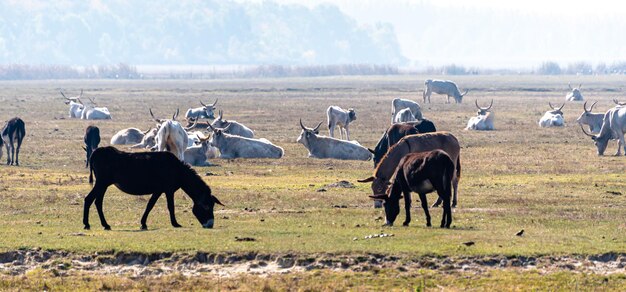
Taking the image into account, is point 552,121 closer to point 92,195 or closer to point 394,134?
point 394,134

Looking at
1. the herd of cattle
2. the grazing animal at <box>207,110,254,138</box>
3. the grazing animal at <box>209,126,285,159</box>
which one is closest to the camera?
the herd of cattle

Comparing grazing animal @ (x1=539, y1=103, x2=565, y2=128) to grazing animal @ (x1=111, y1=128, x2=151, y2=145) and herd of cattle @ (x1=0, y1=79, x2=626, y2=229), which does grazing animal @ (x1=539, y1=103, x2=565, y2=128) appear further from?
grazing animal @ (x1=111, y1=128, x2=151, y2=145)

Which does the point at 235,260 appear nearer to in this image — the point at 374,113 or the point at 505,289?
the point at 505,289

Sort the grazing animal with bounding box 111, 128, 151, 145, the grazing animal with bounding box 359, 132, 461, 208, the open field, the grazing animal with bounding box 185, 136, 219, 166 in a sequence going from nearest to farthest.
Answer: the open field
the grazing animal with bounding box 359, 132, 461, 208
the grazing animal with bounding box 185, 136, 219, 166
the grazing animal with bounding box 111, 128, 151, 145

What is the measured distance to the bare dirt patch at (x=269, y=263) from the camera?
14945 millimetres

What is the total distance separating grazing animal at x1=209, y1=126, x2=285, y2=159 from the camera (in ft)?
107

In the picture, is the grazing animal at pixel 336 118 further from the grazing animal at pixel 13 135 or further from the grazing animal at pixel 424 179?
the grazing animal at pixel 424 179

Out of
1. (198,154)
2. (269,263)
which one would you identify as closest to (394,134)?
(198,154)

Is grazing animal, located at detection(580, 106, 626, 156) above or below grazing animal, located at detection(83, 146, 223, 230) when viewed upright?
below

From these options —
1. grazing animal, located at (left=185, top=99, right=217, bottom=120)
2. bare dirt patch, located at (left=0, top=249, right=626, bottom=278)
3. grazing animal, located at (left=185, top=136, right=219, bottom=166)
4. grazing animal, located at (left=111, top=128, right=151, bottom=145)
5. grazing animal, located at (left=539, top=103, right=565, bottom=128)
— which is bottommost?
grazing animal, located at (left=185, top=99, right=217, bottom=120)

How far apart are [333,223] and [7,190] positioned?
28.0 feet

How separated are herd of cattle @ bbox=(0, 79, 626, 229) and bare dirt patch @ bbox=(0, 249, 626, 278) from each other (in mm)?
2104

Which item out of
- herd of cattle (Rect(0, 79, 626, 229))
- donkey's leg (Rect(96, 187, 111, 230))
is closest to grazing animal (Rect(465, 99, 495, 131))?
herd of cattle (Rect(0, 79, 626, 229))

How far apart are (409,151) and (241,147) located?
13.3 meters
